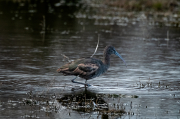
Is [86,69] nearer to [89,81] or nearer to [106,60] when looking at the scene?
[106,60]

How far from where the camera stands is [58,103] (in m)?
8.92

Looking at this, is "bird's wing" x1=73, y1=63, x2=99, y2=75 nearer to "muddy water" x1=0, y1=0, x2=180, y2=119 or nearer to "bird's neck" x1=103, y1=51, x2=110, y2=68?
"muddy water" x1=0, y1=0, x2=180, y2=119

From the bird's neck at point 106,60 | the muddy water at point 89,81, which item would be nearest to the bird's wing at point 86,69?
the muddy water at point 89,81

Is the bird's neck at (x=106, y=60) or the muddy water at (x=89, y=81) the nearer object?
the muddy water at (x=89, y=81)

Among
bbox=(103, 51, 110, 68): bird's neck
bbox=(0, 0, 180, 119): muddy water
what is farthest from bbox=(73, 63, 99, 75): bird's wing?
A: bbox=(103, 51, 110, 68): bird's neck

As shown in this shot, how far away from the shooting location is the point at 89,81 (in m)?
11.6

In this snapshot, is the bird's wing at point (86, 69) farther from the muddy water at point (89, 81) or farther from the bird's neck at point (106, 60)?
the bird's neck at point (106, 60)

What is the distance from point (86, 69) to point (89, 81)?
1.27 meters

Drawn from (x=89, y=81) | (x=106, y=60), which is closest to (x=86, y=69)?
(x=106, y=60)

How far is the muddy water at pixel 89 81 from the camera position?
8531mm

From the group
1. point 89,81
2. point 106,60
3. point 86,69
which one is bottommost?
point 89,81

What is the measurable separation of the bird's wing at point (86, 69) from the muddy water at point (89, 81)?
0.45m

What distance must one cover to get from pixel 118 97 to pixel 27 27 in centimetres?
1487

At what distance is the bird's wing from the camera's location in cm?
1034
